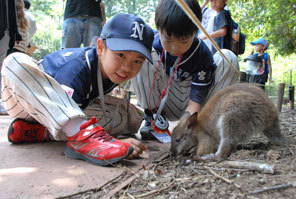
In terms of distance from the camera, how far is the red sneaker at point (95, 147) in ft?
7.14

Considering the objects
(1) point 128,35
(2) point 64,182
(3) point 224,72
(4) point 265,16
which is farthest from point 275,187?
(4) point 265,16

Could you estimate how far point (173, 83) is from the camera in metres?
3.90

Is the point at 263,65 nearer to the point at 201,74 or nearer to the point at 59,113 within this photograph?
the point at 201,74

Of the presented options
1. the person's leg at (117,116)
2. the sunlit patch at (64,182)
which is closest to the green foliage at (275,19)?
the person's leg at (117,116)

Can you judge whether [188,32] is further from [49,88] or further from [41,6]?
[41,6]

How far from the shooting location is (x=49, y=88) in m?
2.27

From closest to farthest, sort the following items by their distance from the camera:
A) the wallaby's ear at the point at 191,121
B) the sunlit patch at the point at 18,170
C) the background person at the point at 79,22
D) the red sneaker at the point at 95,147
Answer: the sunlit patch at the point at 18,170 < the red sneaker at the point at 95,147 < the wallaby's ear at the point at 191,121 < the background person at the point at 79,22

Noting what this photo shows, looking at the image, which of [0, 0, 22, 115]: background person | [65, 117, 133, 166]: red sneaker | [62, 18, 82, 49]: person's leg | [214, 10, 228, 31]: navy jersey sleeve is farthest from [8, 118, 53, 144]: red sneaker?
[214, 10, 228, 31]: navy jersey sleeve

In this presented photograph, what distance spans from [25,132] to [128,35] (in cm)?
155

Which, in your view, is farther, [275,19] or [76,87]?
[275,19]

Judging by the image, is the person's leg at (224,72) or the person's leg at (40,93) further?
the person's leg at (224,72)

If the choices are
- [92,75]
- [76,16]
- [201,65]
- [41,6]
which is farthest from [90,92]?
[41,6]

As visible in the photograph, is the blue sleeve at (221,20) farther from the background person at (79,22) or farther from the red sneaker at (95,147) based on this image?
the red sneaker at (95,147)

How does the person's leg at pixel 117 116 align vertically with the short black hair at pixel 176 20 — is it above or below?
below
